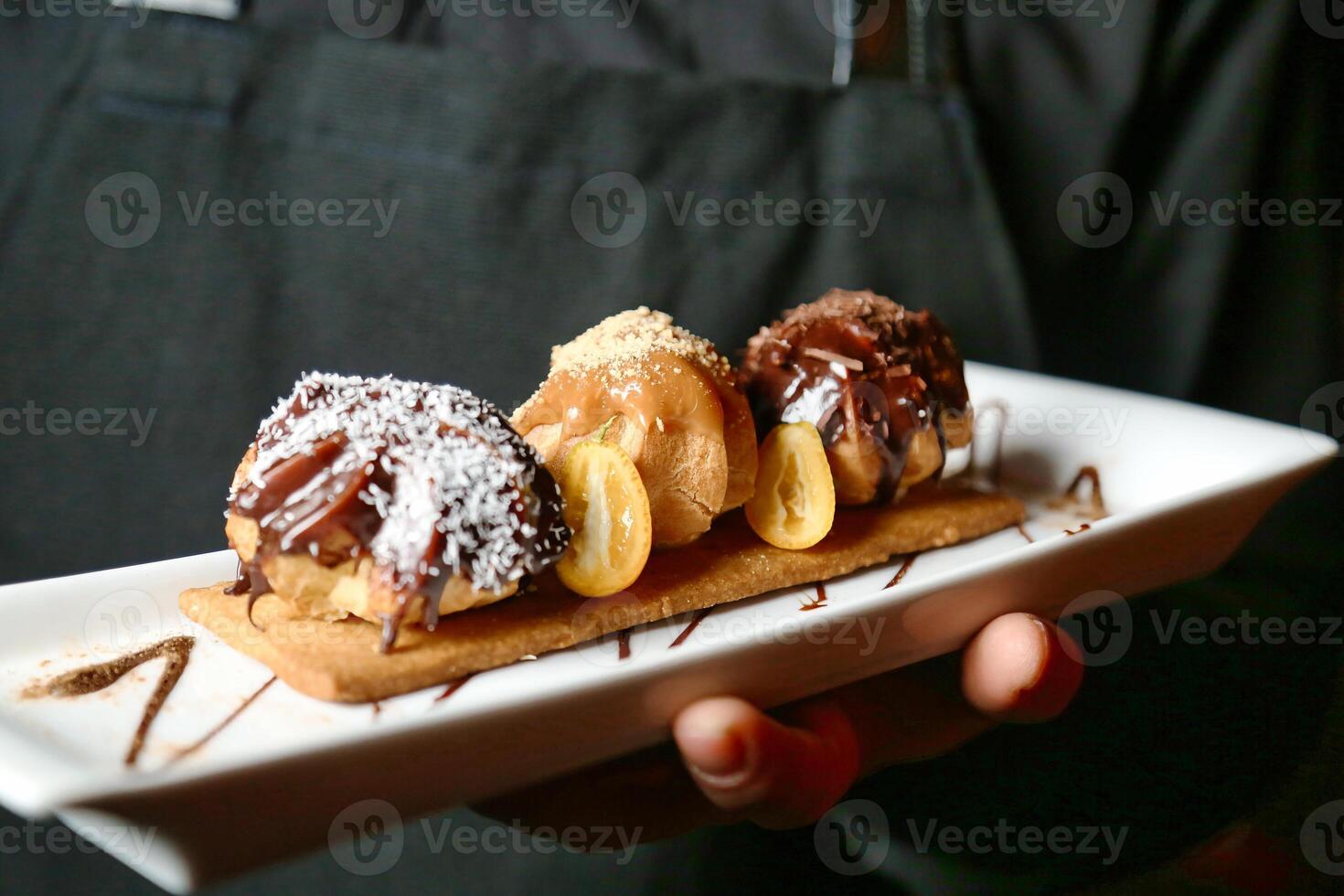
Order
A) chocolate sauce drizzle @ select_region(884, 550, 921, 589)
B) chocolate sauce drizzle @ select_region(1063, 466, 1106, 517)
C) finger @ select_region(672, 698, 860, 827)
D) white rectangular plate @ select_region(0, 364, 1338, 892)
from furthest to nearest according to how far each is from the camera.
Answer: chocolate sauce drizzle @ select_region(1063, 466, 1106, 517)
chocolate sauce drizzle @ select_region(884, 550, 921, 589)
finger @ select_region(672, 698, 860, 827)
white rectangular plate @ select_region(0, 364, 1338, 892)

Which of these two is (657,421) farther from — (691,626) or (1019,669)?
(1019,669)

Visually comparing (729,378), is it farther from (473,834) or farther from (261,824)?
(473,834)

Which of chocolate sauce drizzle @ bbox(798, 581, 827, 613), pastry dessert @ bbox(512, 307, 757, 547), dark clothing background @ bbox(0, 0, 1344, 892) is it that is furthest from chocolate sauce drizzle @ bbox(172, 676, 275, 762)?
dark clothing background @ bbox(0, 0, 1344, 892)

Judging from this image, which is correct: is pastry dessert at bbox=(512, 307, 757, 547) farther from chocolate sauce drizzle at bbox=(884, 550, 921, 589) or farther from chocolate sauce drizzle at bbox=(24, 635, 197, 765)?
chocolate sauce drizzle at bbox=(24, 635, 197, 765)

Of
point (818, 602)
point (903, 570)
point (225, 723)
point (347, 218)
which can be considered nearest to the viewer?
point (225, 723)

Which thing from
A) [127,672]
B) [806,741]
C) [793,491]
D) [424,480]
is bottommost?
[806,741]

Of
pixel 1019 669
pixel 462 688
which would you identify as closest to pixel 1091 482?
pixel 1019 669
